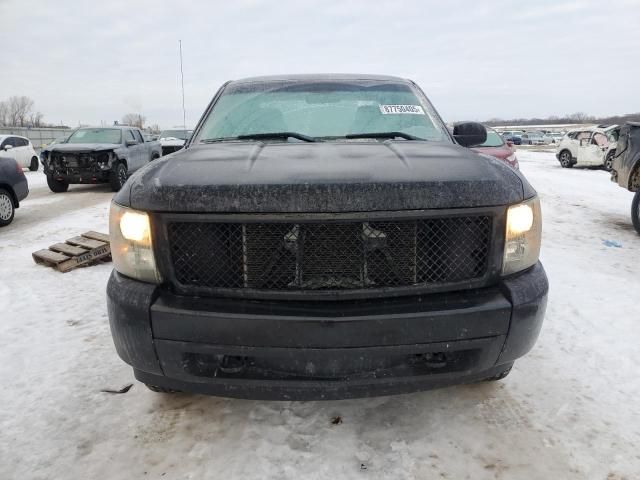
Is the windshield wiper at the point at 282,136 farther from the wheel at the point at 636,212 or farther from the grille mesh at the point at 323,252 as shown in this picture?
the wheel at the point at 636,212

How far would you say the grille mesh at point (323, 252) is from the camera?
1.76m

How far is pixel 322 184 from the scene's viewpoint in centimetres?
171

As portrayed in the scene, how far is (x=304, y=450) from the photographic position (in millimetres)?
2006

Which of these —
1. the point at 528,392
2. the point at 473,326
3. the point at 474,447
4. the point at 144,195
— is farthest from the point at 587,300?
the point at 144,195

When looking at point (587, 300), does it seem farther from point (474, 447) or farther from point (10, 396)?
point (10, 396)

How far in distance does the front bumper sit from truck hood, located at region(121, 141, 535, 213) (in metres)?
0.38

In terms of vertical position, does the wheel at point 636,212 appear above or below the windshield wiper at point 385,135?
below

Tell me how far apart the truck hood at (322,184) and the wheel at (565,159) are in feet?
65.1

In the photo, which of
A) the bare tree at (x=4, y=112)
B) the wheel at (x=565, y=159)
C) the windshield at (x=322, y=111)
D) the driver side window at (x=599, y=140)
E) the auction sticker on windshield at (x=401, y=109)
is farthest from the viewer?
the bare tree at (x=4, y=112)

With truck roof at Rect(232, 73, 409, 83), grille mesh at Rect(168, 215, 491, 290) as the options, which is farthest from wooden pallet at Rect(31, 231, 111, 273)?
grille mesh at Rect(168, 215, 491, 290)

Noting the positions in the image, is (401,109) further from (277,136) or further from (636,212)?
(636,212)

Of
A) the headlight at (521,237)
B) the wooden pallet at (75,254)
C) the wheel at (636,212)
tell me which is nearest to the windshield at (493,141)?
the wheel at (636,212)

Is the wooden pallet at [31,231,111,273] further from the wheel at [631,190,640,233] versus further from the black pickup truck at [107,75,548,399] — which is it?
the wheel at [631,190,640,233]

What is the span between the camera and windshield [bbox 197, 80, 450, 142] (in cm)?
275
